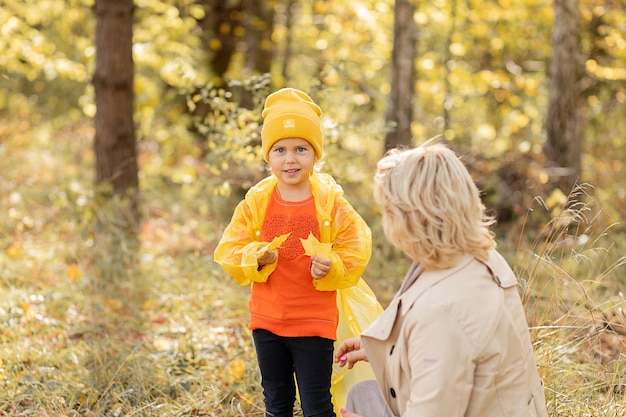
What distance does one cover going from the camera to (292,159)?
301cm

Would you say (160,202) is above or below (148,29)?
below

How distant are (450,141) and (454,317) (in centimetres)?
707

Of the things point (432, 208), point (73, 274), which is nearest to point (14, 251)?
point (73, 274)

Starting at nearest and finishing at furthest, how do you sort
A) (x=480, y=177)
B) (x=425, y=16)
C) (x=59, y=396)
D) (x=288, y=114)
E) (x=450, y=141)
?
(x=288, y=114)
(x=59, y=396)
(x=480, y=177)
(x=450, y=141)
(x=425, y=16)

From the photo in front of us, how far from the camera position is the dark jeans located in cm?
302

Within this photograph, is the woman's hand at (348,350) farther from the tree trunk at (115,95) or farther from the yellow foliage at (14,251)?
the tree trunk at (115,95)

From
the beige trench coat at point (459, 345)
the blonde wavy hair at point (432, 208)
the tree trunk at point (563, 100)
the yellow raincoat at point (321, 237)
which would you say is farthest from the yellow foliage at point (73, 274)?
the tree trunk at point (563, 100)

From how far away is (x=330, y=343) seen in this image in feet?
10.1

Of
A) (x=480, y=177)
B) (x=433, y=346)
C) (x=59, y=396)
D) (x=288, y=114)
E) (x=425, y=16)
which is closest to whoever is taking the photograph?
(x=433, y=346)

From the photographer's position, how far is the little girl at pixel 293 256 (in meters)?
2.99

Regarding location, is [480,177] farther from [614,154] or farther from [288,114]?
[288,114]

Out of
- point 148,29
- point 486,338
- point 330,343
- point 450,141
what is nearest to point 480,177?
point 450,141

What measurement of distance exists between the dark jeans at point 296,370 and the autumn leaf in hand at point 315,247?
37 cm

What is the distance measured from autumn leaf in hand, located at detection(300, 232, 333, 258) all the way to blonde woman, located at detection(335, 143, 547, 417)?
0.53 metres
